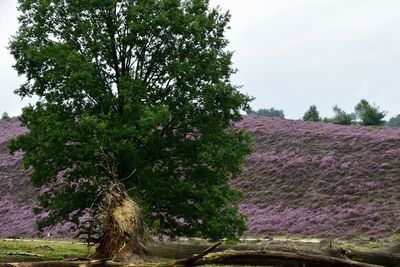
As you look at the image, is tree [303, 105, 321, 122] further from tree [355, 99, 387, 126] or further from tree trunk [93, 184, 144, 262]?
tree trunk [93, 184, 144, 262]

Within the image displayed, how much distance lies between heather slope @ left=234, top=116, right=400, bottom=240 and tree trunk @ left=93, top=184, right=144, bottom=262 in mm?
23704

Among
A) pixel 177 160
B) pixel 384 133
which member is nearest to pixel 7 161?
pixel 384 133

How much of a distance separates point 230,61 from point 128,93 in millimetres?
6417

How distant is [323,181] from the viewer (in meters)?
53.5

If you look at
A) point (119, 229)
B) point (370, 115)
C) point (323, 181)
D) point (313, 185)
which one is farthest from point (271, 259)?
point (370, 115)

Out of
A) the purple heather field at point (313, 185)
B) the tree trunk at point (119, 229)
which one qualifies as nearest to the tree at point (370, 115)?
the purple heather field at point (313, 185)

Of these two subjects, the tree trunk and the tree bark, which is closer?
the tree bark

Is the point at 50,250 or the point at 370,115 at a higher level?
the point at 370,115

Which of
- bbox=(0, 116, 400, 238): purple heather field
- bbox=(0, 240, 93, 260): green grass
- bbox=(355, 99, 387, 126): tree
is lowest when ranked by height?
bbox=(0, 240, 93, 260): green grass

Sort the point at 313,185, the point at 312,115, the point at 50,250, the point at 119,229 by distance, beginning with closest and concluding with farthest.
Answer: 1. the point at 119,229
2. the point at 50,250
3. the point at 313,185
4. the point at 312,115

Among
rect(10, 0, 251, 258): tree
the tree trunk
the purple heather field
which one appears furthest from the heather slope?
the tree trunk

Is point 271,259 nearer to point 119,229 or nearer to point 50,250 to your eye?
point 119,229

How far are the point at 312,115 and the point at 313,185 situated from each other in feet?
102

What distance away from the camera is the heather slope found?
143 feet
